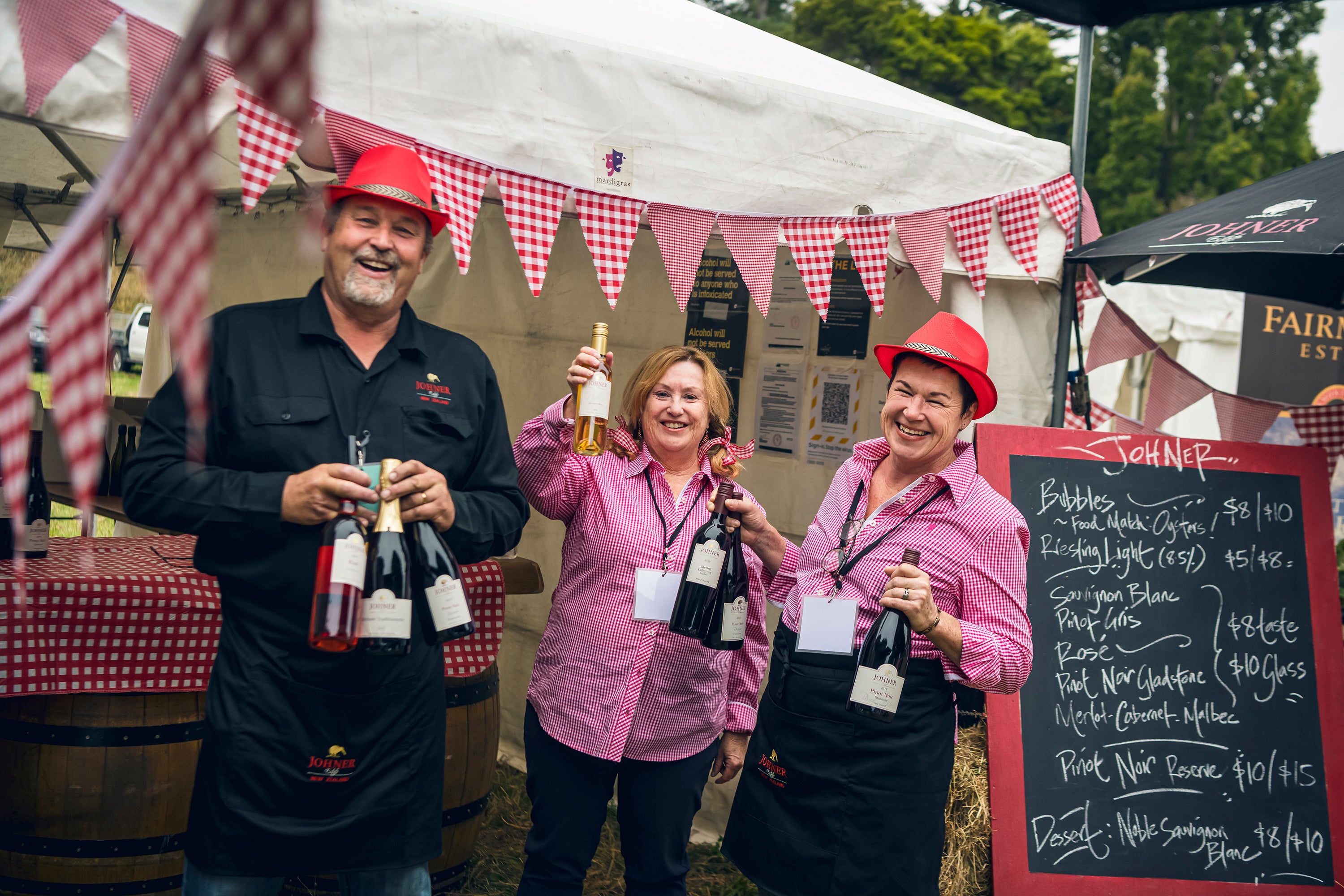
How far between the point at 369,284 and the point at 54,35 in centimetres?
75

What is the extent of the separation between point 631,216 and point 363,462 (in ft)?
3.79

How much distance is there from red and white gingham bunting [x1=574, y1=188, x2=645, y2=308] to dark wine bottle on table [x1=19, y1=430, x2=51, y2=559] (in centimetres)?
152

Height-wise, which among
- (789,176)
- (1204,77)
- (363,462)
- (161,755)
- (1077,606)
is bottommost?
(161,755)

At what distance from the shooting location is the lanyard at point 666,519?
2246mm

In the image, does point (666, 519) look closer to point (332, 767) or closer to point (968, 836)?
point (332, 767)

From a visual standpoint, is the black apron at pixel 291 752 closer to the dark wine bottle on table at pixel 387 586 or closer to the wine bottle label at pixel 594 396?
the dark wine bottle on table at pixel 387 586

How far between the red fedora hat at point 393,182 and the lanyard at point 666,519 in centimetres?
77

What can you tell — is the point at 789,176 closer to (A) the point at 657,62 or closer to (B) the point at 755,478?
(A) the point at 657,62

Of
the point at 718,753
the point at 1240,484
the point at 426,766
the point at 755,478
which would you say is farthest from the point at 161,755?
the point at 1240,484

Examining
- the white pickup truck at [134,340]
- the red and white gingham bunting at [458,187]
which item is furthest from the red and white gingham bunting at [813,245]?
the white pickup truck at [134,340]

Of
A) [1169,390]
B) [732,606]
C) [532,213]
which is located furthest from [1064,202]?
[732,606]

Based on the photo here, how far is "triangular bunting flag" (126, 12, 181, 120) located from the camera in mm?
1871

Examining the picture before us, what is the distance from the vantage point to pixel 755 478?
3641mm

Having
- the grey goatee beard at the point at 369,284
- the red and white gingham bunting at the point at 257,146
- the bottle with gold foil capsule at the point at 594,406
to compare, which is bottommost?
the bottle with gold foil capsule at the point at 594,406
